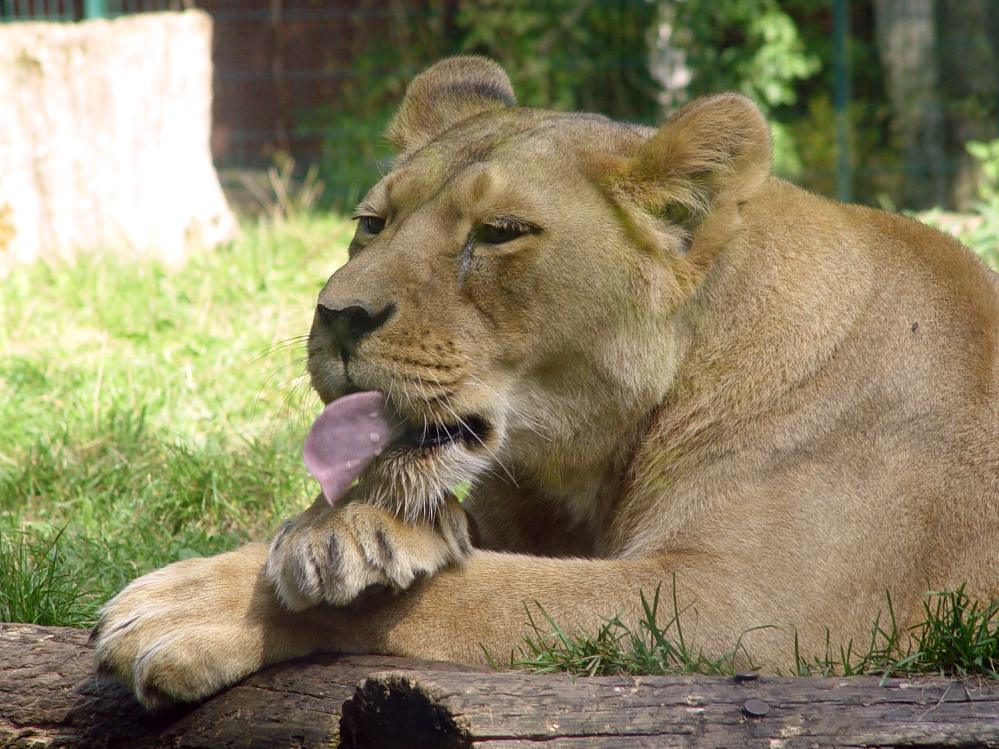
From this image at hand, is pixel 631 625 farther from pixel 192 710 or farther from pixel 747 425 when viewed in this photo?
pixel 192 710

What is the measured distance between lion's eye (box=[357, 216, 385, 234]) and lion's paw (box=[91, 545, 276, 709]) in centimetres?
97

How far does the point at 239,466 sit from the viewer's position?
5.38 m

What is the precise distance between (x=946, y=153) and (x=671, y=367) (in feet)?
32.3

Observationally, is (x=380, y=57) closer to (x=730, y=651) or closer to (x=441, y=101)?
(x=441, y=101)

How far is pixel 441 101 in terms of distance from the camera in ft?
14.4

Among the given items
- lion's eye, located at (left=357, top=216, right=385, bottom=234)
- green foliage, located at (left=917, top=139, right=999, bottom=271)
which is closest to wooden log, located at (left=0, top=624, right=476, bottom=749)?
lion's eye, located at (left=357, top=216, right=385, bottom=234)

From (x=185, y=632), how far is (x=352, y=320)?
0.80m

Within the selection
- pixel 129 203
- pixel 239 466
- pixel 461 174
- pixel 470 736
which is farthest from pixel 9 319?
pixel 470 736

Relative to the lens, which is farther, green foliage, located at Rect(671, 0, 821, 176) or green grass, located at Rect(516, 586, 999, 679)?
green foliage, located at Rect(671, 0, 821, 176)

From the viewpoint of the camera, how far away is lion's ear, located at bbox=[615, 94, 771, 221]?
3.54 meters

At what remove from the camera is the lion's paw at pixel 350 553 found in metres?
3.13

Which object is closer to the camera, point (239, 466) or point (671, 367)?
point (671, 367)

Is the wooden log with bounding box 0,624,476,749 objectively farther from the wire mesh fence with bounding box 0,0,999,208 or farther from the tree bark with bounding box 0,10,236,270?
the wire mesh fence with bounding box 0,0,999,208

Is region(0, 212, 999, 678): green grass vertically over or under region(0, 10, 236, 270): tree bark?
under
